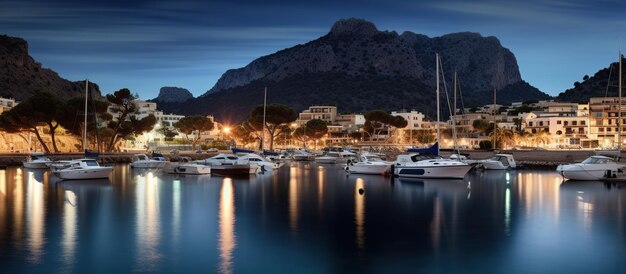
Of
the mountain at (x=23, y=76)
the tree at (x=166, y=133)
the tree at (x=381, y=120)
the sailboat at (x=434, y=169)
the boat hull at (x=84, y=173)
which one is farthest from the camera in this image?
the tree at (x=166, y=133)

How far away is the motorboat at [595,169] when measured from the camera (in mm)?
46750

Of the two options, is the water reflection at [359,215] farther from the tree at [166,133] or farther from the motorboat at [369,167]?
the tree at [166,133]

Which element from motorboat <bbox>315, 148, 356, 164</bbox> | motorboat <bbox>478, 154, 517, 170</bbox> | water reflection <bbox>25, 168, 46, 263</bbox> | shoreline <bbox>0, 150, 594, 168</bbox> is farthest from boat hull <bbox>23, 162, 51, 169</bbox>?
motorboat <bbox>478, 154, 517, 170</bbox>

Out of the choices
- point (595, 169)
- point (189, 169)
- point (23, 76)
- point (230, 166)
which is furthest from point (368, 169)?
point (23, 76)

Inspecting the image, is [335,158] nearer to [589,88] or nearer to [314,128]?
[314,128]

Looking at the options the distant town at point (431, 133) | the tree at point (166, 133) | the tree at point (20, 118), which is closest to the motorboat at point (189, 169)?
the tree at point (20, 118)

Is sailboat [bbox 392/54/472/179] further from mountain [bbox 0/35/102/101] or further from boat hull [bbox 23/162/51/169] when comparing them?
mountain [bbox 0/35/102/101]

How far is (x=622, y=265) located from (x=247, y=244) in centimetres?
1226

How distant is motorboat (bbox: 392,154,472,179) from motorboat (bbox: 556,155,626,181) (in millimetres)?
8034

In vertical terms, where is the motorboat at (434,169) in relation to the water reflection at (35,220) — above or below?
above

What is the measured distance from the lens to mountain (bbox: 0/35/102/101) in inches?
5149

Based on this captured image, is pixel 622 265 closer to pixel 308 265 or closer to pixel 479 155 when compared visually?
pixel 308 265

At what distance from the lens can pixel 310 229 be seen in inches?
962

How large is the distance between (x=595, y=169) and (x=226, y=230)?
34.9 meters
